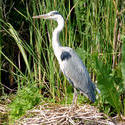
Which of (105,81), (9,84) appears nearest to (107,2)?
(105,81)

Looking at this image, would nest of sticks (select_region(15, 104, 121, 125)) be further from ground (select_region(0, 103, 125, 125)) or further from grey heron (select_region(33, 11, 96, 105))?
grey heron (select_region(33, 11, 96, 105))

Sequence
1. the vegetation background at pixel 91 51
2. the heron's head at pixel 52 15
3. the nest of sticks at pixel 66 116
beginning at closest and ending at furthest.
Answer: the nest of sticks at pixel 66 116 < the vegetation background at pixel 91 51 < the heron's head at pixel 52 15

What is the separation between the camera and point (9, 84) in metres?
5.36

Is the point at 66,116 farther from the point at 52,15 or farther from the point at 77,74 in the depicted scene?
the point at 52,15

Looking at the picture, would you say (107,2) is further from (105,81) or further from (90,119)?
(90,119)

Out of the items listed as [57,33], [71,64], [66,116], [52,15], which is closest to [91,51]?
[71,64]

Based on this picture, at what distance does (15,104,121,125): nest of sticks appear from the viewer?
358 cm

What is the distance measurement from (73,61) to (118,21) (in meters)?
0.83

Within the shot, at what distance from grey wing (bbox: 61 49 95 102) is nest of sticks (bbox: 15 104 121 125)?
0.90 ft

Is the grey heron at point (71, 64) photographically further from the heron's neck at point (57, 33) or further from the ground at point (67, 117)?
the ground at point (67, 117)

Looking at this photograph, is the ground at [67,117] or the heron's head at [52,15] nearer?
the ground at [67,117]

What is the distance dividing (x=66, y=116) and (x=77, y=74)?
808mm

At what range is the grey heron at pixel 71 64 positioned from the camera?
160 inches

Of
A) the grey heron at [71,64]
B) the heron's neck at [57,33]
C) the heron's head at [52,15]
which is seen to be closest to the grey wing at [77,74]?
the grey heron at [71,64]
